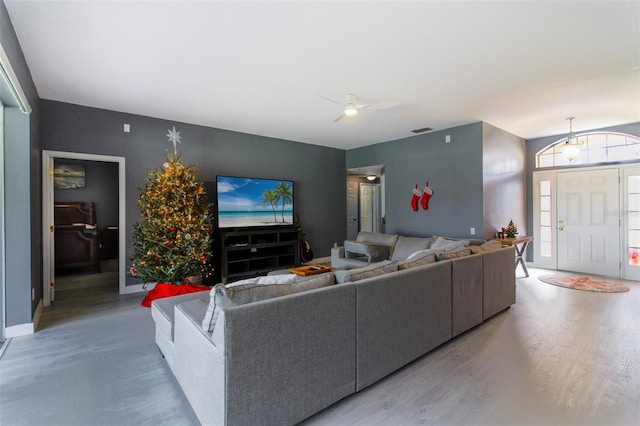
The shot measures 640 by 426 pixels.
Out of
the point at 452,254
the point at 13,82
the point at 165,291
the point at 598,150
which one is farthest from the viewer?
the point at 598,150

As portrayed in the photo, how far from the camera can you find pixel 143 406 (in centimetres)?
199

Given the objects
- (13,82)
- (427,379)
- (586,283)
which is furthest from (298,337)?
(586,283)

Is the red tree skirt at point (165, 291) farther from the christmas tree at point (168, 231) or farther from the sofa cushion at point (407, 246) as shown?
the sofa cushion at point (407, 246)

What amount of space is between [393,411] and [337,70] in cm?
302

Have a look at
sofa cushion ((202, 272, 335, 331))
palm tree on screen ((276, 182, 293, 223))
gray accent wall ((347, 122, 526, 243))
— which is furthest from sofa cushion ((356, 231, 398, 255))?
sofa cushion ((202, 272, 335, 331))

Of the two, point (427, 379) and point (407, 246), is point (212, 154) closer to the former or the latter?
point (407, 246)

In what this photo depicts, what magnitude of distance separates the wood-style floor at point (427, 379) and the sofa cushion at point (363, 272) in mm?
774

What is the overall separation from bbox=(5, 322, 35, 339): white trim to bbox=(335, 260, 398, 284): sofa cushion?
3.28 meters

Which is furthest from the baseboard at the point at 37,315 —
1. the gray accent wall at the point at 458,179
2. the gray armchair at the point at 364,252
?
the gray accent wall at the point at 458,179

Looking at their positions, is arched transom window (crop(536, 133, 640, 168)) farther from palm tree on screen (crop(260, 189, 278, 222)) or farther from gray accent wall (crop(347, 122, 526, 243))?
palm tree on screen (crop(260, 189, 278, 222))

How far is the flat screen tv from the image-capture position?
529cm

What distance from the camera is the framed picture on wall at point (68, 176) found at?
244 inches

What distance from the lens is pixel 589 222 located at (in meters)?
5.81

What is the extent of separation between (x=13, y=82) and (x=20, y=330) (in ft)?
7.73
